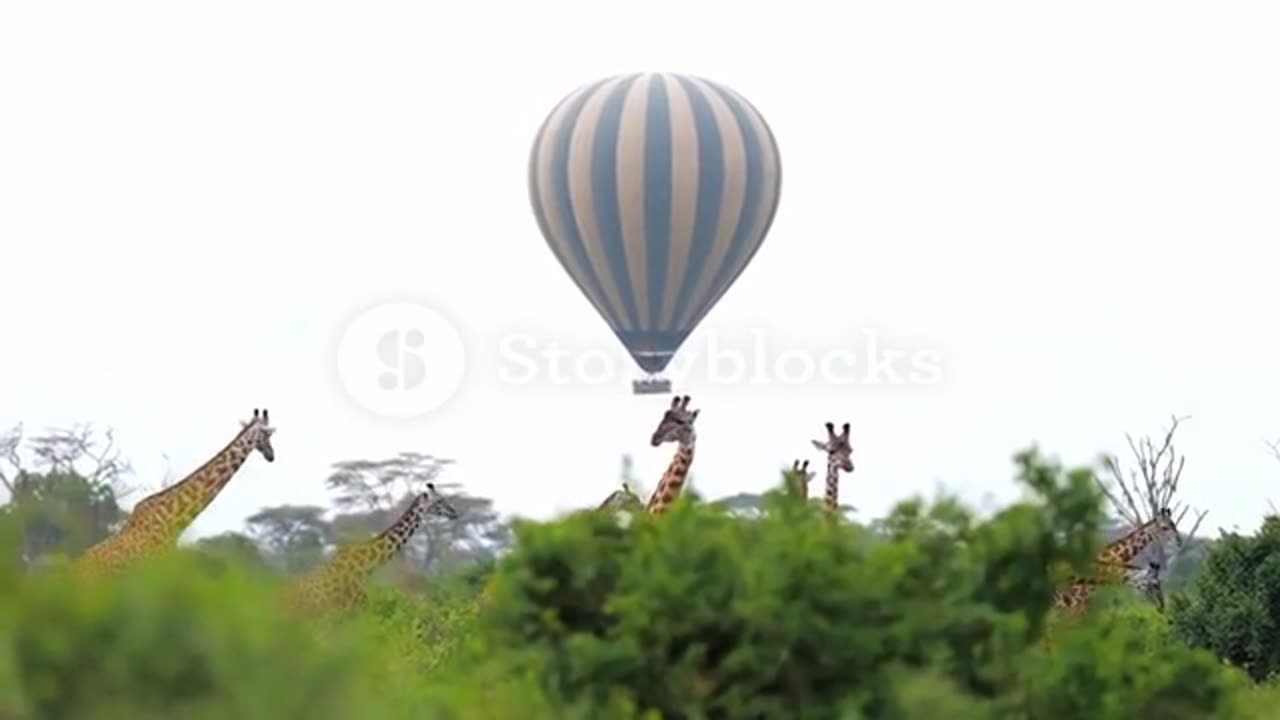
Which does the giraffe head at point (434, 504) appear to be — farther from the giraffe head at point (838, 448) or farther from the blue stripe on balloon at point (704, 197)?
the blue stripe on balloon at point (704, 197)

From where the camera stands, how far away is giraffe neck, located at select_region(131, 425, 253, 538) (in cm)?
2122

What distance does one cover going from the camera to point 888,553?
8.95m

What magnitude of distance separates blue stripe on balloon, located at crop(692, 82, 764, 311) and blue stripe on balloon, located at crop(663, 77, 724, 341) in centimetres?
31

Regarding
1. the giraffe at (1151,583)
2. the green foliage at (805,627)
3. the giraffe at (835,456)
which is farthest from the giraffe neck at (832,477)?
the green foliage at (805,627)

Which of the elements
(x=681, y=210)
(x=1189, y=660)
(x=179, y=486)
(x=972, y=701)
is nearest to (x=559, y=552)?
(x=972, y=701)

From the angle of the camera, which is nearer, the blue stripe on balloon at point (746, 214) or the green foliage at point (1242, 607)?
the green foliage at point (1242, 607)

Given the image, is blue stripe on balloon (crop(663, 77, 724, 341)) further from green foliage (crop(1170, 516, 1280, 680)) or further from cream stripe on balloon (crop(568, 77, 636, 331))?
green foliage (crop(1170, 516, 1280, 680))

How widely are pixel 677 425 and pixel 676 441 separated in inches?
10.6

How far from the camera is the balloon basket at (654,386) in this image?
4319 centimetres

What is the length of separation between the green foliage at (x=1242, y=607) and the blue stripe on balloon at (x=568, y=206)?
17.1m

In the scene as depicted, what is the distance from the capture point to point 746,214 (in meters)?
40.0

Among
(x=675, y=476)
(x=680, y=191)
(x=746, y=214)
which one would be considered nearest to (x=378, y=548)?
(x=675, y=476)

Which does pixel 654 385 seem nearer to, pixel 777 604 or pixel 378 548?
pixel 378 548

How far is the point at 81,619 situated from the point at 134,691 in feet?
0.86
